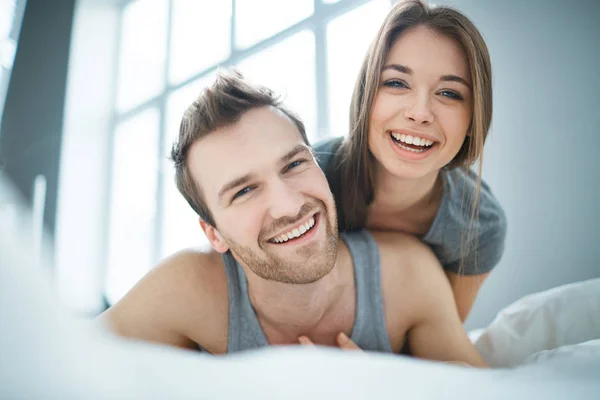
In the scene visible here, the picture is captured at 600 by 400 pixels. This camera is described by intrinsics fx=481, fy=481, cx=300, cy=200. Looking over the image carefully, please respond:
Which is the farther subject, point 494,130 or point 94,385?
point 494,130

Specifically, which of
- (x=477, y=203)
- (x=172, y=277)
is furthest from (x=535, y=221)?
(x=172, y=277)

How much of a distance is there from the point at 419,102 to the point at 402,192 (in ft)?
0.50

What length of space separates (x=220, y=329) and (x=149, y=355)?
0.44m

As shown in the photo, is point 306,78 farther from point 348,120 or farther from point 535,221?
point 535,221

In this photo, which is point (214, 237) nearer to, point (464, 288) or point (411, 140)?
point (411, 140)

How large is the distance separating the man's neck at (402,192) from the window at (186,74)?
108 mm

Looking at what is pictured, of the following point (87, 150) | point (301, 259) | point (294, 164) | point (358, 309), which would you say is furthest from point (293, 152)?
point (87, 150)

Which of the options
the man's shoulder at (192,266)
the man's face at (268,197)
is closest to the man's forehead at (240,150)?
the man's face at (268,197)

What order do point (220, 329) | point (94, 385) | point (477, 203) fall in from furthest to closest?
point (477, 203) → point (220, 329) → point (94, 385)

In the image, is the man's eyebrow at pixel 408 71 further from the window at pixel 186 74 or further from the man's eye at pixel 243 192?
the man's eye at pixel 243 192

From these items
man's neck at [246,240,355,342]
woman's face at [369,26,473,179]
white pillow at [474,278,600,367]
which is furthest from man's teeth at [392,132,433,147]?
white pillow at [474,278,600,367]

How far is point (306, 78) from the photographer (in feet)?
2.46

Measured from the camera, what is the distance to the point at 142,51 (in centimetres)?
79

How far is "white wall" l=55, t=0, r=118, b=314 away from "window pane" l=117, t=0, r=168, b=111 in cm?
2
